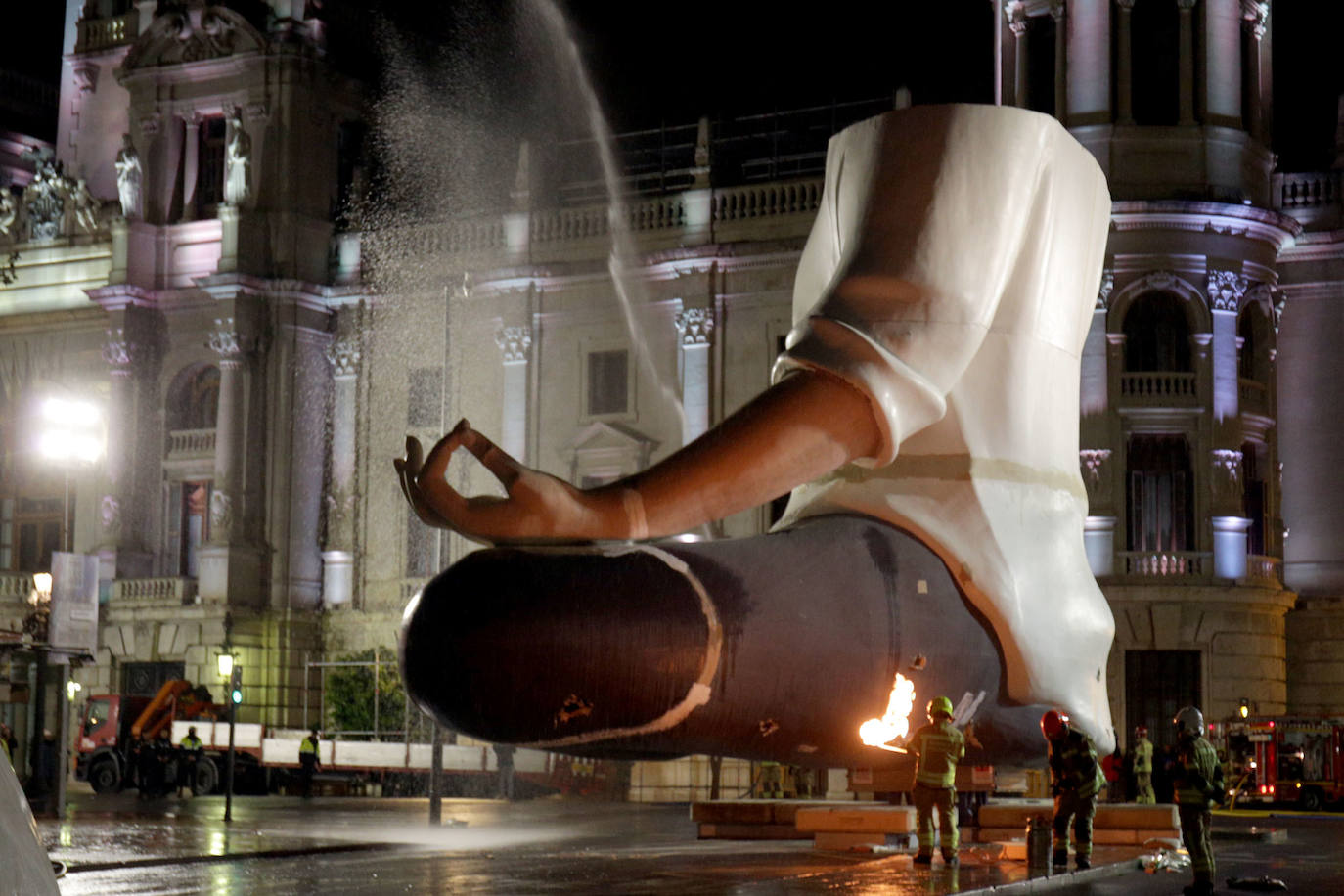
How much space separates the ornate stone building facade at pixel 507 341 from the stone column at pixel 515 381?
3.4 inches

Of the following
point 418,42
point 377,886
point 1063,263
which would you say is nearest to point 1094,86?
point 418,42

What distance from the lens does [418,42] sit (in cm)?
4566

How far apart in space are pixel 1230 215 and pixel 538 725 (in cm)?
3238

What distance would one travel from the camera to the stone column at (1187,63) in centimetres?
3484

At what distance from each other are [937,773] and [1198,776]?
21.1ft

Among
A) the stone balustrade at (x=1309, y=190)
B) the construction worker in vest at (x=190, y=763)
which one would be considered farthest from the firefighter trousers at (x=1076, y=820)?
the construction worker in vest at (x=190, y=763)

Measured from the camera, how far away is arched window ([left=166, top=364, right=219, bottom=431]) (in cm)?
4391

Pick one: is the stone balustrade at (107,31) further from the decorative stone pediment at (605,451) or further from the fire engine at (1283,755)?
the fire engine at (1283,755)

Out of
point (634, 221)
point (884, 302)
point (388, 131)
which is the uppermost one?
point (388, 131)

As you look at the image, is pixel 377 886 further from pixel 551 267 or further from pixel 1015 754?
pixel 551 267

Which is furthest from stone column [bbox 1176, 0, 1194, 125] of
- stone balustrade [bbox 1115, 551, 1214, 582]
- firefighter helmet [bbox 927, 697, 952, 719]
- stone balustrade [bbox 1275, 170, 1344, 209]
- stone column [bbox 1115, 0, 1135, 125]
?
firefighter helmet [bbox 927, 697, 952, 719]

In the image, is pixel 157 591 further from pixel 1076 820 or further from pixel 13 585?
pixel 1076 820

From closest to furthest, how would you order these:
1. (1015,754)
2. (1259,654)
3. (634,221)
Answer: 1. (1015,754)
2. (1259,654)
3. (634,221)

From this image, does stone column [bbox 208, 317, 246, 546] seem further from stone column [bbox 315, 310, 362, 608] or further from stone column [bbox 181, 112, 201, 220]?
stone column [bbox 181, 112, 201, 220]
